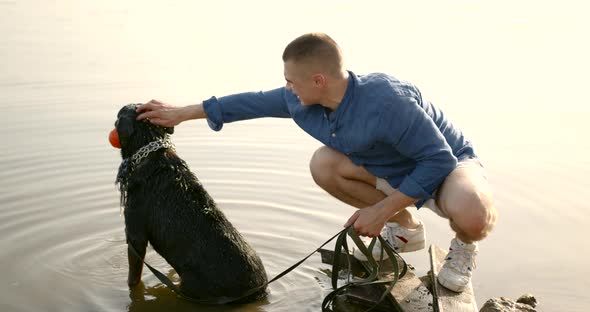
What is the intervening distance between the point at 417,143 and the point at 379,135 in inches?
9.2

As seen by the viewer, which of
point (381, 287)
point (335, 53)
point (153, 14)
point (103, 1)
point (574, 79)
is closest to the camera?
point (335, 53)

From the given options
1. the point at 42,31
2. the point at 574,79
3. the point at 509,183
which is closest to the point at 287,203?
the point at 509,183

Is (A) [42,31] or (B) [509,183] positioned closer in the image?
(B) [509,183]

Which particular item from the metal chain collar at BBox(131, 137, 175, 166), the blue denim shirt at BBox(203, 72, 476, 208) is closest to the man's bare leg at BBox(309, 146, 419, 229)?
the blue denim shirt at BBox(203, 72, 476, 208)

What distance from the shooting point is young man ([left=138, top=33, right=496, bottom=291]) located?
14.5 ft

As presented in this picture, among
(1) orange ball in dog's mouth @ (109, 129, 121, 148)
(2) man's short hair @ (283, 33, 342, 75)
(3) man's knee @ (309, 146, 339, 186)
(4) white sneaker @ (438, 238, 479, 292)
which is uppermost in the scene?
(2) man's short hair @ (283, 33, 342, 75)

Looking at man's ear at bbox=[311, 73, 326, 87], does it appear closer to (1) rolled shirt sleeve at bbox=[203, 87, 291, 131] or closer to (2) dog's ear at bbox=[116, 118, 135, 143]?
(1) rolled shirt sleeve at bbox=[203, 87, 291, 131]

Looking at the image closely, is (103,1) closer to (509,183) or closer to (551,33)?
(551,33)

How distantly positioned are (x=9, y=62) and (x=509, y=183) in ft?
23.0

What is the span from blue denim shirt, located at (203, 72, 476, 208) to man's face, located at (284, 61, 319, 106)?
0.20 meters

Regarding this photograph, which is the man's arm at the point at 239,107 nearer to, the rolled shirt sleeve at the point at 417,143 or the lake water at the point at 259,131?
the rolled shirt sleeve at the point at 417,143

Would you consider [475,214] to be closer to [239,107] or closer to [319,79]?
[319,79]

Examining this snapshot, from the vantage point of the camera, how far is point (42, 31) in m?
12.4

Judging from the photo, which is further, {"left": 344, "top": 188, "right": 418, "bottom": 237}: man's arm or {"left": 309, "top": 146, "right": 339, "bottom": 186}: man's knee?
{"left": 309, "top": 146, "right": 339, "bottom": 186}: man's knee
